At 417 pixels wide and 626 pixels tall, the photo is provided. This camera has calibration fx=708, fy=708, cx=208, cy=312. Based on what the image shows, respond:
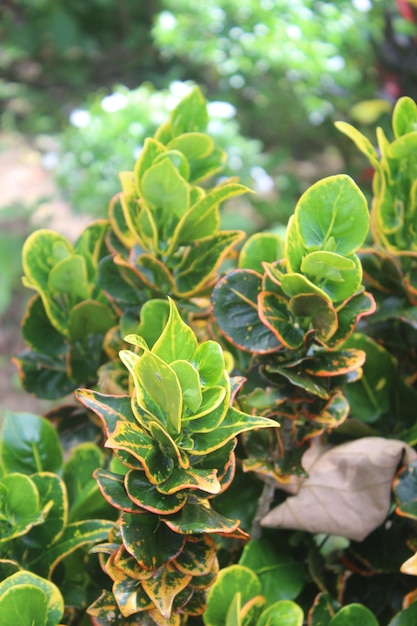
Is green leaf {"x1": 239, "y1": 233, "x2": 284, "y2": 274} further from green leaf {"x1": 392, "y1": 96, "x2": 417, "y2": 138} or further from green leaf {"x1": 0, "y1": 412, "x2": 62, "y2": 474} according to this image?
green leaf {"x1": 0, "y1": 412, "x2": 62, "y2": 474}

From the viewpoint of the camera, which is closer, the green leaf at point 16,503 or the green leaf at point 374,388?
the green leaf at point 16,503

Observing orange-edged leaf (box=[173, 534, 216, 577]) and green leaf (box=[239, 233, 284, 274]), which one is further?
green leaf (box=[239, 233, 284, 274])

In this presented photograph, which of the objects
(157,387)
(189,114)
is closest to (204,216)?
(189,114)

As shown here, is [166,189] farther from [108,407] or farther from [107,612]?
[107,612]

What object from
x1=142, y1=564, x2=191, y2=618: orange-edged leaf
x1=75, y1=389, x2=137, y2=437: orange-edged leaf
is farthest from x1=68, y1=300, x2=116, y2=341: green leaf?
x1=142, y1=564, x2=191, y2=618: orange-edged leaf

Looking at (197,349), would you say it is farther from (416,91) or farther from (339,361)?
(416,91)

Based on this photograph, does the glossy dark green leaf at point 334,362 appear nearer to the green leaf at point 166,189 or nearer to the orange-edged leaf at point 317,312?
the orange-edged leaf at point 317,312

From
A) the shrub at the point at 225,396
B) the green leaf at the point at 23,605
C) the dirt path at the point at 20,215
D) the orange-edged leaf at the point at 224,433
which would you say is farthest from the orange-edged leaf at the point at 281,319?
the dirt path at the point at 20,215
